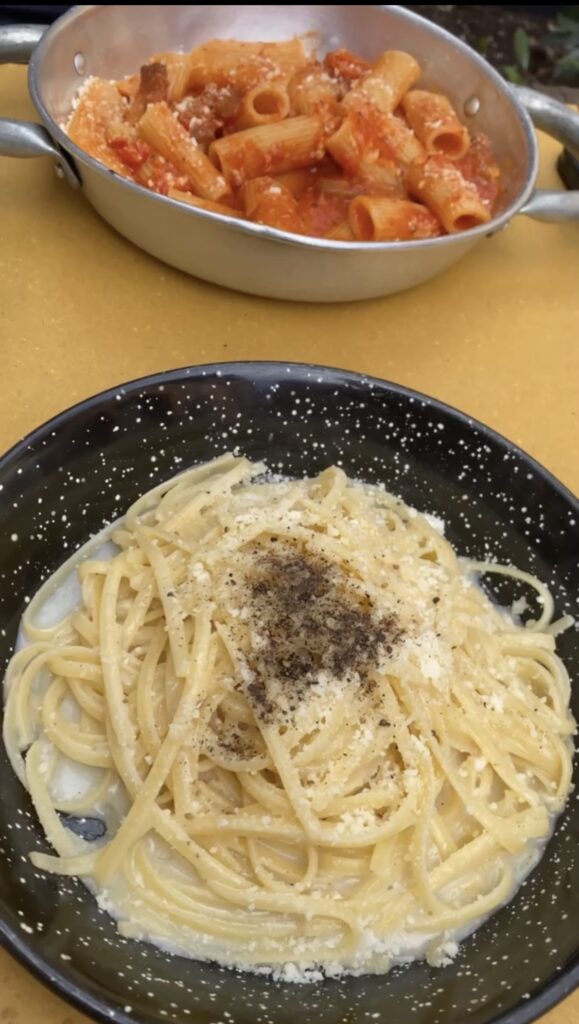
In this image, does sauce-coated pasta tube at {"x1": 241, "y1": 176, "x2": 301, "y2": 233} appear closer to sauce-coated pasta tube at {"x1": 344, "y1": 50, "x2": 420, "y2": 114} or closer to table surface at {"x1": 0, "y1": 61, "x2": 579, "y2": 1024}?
table surface at {"x1": 0, "y1": 61, "x2": 579, "y2": 1024}

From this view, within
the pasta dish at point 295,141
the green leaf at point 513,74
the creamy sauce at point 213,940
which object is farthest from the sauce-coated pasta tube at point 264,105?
the green leaf at point 513,74

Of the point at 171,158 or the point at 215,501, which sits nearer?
the point at 215,501

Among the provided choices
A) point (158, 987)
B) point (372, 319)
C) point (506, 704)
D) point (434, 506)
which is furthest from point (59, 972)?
point (372, 319)

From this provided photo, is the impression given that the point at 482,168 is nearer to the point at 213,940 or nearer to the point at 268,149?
the point at 268,149

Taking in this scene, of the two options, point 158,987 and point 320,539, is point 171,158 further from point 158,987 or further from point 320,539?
point 158,987

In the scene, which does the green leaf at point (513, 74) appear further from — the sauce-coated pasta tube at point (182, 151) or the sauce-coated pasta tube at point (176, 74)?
the sauce-coated pasta tube at point (182, 151)

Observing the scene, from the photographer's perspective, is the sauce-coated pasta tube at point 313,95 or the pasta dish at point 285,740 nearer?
the pasta dish at point 285,740

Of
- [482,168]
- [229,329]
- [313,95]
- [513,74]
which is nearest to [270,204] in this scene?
[229,329]
